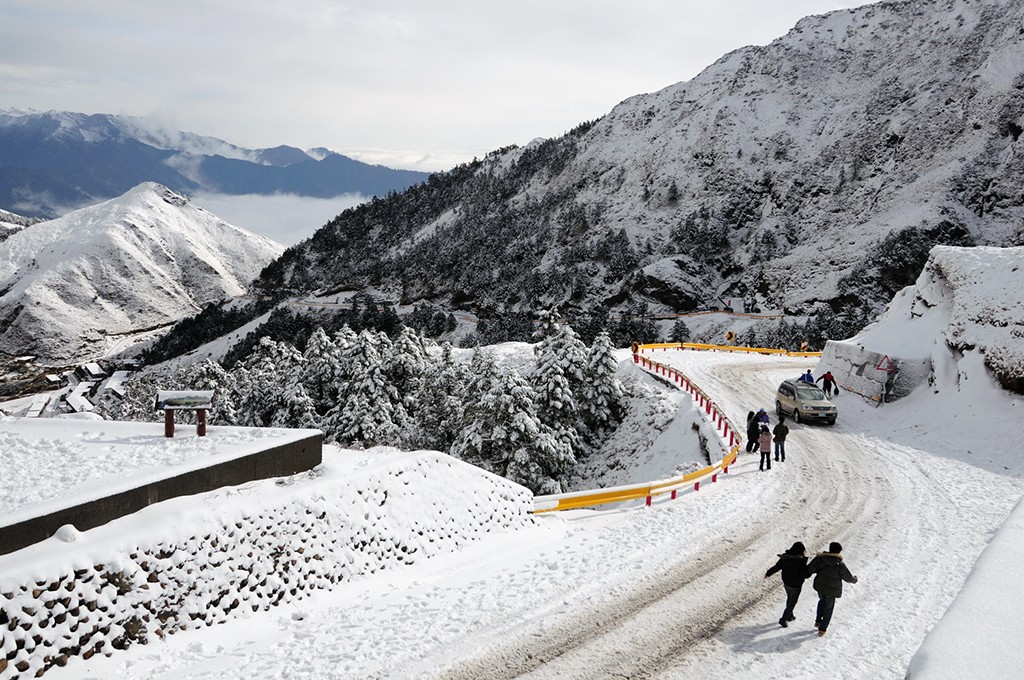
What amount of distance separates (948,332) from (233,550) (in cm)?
2973

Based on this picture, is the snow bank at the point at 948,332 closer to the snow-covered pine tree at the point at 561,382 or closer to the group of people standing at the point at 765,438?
the group of people standing at the point at 765,438

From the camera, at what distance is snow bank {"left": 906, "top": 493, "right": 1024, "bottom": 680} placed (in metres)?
6.51

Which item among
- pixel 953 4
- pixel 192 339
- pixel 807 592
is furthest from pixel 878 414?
pixel 192 339

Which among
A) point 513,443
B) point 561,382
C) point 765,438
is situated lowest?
point 513,443

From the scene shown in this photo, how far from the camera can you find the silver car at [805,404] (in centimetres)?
2628

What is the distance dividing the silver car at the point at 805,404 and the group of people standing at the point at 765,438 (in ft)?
15.2

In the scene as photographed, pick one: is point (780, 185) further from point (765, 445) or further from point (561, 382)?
point (765, 445)

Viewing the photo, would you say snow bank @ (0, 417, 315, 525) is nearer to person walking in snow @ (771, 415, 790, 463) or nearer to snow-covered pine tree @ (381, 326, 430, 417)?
person walking in snow @ (771, 415, 790, 463)

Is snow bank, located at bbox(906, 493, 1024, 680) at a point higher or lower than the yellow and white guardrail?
higher

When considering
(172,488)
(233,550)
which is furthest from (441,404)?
(233,550)

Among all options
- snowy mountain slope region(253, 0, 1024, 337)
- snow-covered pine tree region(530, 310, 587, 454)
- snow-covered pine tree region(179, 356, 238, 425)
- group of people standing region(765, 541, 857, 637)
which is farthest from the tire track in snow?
snowy mountain slope region(253, 0, 1024, 337)

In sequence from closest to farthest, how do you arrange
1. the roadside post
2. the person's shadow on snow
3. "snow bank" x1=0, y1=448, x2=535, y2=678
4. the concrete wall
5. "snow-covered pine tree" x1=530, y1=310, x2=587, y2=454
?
"snow bank" x1=0, y1=448, x2=535, y2=678 < the concrete wall < the person's shadow on snow < the roadside post < "snow-covered pine tree" x1=530, y1=310, x2=587, y2=454

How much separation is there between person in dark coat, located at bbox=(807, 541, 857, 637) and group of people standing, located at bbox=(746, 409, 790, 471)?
32.7 feet

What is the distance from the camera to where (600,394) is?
123ft
